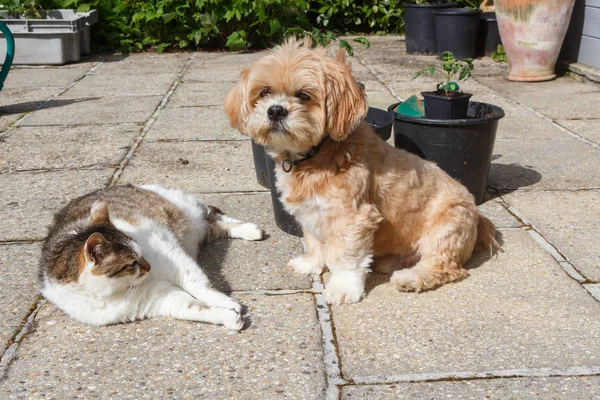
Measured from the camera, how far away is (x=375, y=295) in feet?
12.1

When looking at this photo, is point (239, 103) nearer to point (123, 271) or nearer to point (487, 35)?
point (123, 271)

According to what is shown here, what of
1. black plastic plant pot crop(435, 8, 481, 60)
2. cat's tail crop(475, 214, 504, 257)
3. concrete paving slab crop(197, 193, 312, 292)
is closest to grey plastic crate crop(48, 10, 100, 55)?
black plastic plant pot crop(435, 8, 481, 60)

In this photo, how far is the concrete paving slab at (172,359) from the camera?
113 inches

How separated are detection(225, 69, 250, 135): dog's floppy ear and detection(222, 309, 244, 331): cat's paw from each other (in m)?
1.05

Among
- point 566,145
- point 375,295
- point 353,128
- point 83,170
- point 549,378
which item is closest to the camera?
point 549,378

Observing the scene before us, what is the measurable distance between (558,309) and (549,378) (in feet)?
2.24

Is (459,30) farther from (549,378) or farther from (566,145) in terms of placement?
(549,378)

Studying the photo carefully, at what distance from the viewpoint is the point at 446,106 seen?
4.65 meters

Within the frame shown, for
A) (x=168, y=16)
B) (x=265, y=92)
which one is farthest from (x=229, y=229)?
(x=168, y=16)

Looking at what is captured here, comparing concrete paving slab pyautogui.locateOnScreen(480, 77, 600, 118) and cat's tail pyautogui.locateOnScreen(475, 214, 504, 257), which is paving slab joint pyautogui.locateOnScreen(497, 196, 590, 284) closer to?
cat's tail pyautogui.locateOnScreen(475, 214, 504, 257)

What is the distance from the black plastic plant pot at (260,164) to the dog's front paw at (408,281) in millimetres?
1642

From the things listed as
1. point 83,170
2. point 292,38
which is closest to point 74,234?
point 292,38

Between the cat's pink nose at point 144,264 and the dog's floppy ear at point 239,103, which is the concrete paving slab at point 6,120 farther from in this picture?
the cat's pink nose at point 144,264

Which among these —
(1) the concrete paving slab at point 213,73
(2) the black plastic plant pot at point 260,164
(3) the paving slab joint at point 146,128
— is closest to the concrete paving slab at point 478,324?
(2) the black plastic plant pot at point 260,164
